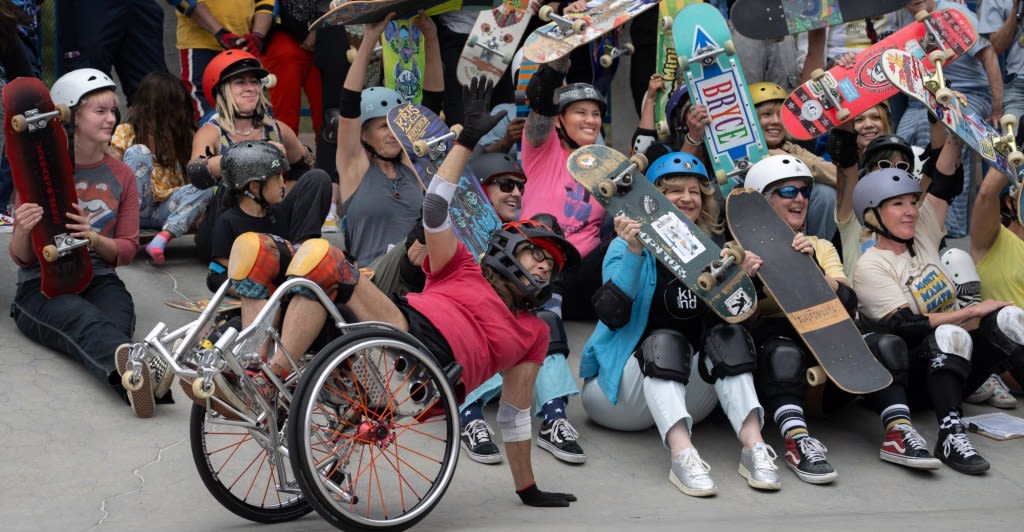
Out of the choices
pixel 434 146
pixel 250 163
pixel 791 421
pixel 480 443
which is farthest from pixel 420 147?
pixel 791 421

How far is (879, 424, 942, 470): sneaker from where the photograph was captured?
15.5 feet

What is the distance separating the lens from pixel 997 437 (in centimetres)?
517

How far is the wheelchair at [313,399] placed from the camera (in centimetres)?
339

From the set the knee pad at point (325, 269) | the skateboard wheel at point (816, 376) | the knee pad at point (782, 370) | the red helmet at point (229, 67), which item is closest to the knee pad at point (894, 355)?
the skateboard wheel at point (816, 376)

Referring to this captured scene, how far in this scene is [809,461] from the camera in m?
4.64

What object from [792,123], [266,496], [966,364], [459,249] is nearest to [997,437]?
[966,364]

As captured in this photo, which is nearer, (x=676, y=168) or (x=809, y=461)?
(x=809, y=461)

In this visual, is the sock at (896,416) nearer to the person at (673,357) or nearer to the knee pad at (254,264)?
the person at (673,357)

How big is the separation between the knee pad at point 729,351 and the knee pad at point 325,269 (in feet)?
5.11

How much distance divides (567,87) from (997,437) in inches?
95.3

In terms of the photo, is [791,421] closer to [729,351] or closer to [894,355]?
[729,351]

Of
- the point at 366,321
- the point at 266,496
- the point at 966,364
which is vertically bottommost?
the point at 266,496

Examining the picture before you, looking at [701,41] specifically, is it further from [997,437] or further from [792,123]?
[997,437]

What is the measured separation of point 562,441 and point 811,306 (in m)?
1.10
